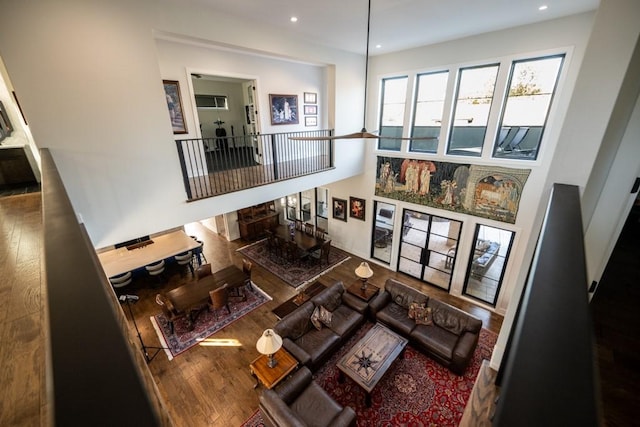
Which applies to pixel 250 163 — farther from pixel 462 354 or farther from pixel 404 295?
pixel 462 354

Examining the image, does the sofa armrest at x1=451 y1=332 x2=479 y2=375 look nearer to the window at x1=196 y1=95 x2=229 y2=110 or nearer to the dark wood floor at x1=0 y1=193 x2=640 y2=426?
the dark wood floor at x1=0 y1=193 x2=640 y2=426

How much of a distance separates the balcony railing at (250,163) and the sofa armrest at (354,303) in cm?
296

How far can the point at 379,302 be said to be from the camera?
18.7 ft

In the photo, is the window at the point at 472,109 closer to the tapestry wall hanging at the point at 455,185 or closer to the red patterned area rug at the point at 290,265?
the tapestry wall hanging at the point at 455,185

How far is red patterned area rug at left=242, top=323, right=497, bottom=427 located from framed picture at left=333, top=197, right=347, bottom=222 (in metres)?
4.73

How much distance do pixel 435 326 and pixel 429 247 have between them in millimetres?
2418

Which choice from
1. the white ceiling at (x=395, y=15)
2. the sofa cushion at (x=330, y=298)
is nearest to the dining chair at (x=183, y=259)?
the sofa cushion at (x=330, y=298)

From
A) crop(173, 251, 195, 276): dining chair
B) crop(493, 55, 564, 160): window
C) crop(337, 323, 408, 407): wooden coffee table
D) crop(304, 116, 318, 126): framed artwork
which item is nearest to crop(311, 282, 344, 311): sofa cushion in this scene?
crop(337, 323, 408, 407): wooden coffee table

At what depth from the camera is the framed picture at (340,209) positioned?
8852 mm

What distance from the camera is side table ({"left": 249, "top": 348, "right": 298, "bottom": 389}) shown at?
13.4 feet

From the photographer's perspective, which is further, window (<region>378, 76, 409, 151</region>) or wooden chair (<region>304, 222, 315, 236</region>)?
wooden chair (<region>304, 222, 315, 236</region>)

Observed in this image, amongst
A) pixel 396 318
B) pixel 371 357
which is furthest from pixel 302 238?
pixel 371 357

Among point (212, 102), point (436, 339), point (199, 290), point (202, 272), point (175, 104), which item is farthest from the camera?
point (212, 102)

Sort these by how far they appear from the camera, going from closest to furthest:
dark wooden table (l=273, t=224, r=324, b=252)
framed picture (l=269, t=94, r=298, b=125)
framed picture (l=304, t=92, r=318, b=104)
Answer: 1. framed picture (l=269, t=94, r=298, b=125)
2. framed picture (l=304, t=92, r=318, b=104)
3. dark wooden table (l=273, t=224, r=324, b=252)
